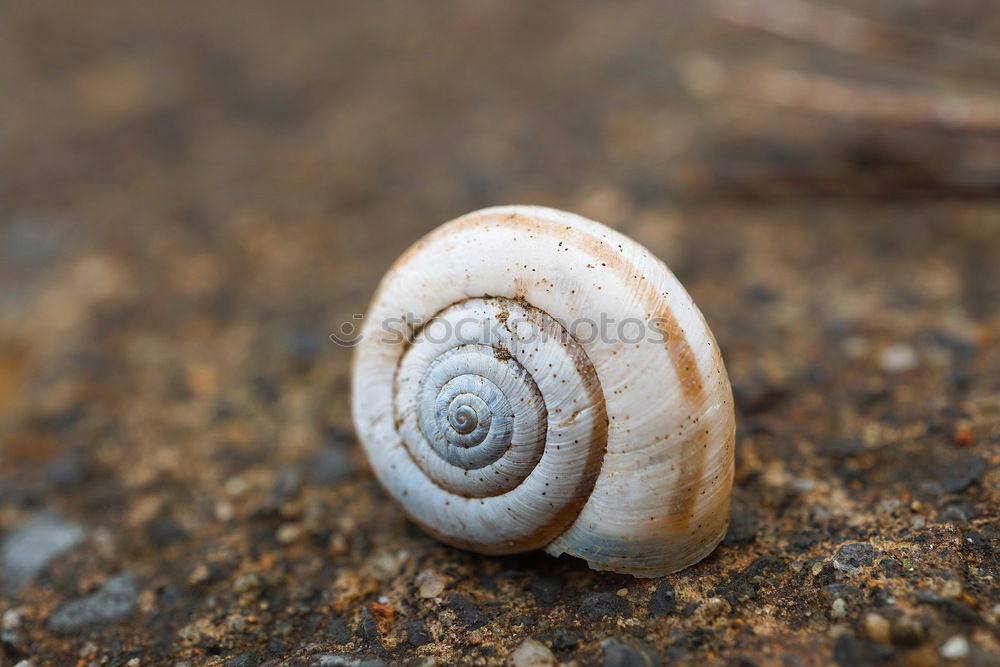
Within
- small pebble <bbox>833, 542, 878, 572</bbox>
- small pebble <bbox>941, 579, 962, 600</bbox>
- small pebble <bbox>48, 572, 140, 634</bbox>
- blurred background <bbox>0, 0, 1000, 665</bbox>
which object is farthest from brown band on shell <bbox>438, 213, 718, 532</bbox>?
small pebble <bbox>48, 572, 140, 634</bbox>

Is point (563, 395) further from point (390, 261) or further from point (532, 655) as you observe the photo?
point (390, 261)

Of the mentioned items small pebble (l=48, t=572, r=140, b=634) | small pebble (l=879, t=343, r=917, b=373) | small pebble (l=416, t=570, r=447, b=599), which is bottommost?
small pebble (l=416, t=570, r=447, b=599)

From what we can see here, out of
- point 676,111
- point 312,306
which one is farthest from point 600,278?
point 676,111

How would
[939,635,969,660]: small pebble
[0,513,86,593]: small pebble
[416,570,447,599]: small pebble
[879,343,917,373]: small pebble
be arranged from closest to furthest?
1. [939,635,969,660]: small pebble
2. [416,570,447,599]: small pebble
3. [0,513,86,593]: small pebble
4. [879,343,917,373]: small pebble

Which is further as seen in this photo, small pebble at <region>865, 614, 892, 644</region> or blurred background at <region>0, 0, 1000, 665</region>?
blurred background at <region>0, 0, 1000, 665</region>

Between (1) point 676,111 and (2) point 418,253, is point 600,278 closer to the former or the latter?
(2) point 418,253

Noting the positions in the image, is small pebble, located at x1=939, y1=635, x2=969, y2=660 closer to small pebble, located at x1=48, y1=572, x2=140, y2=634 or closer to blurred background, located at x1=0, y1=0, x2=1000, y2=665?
blurred background, located at x1=0, y1=0, x2=1000, y2=665

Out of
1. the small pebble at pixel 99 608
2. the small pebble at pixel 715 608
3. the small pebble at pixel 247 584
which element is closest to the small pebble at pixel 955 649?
the small pebble at pixel 715 608
